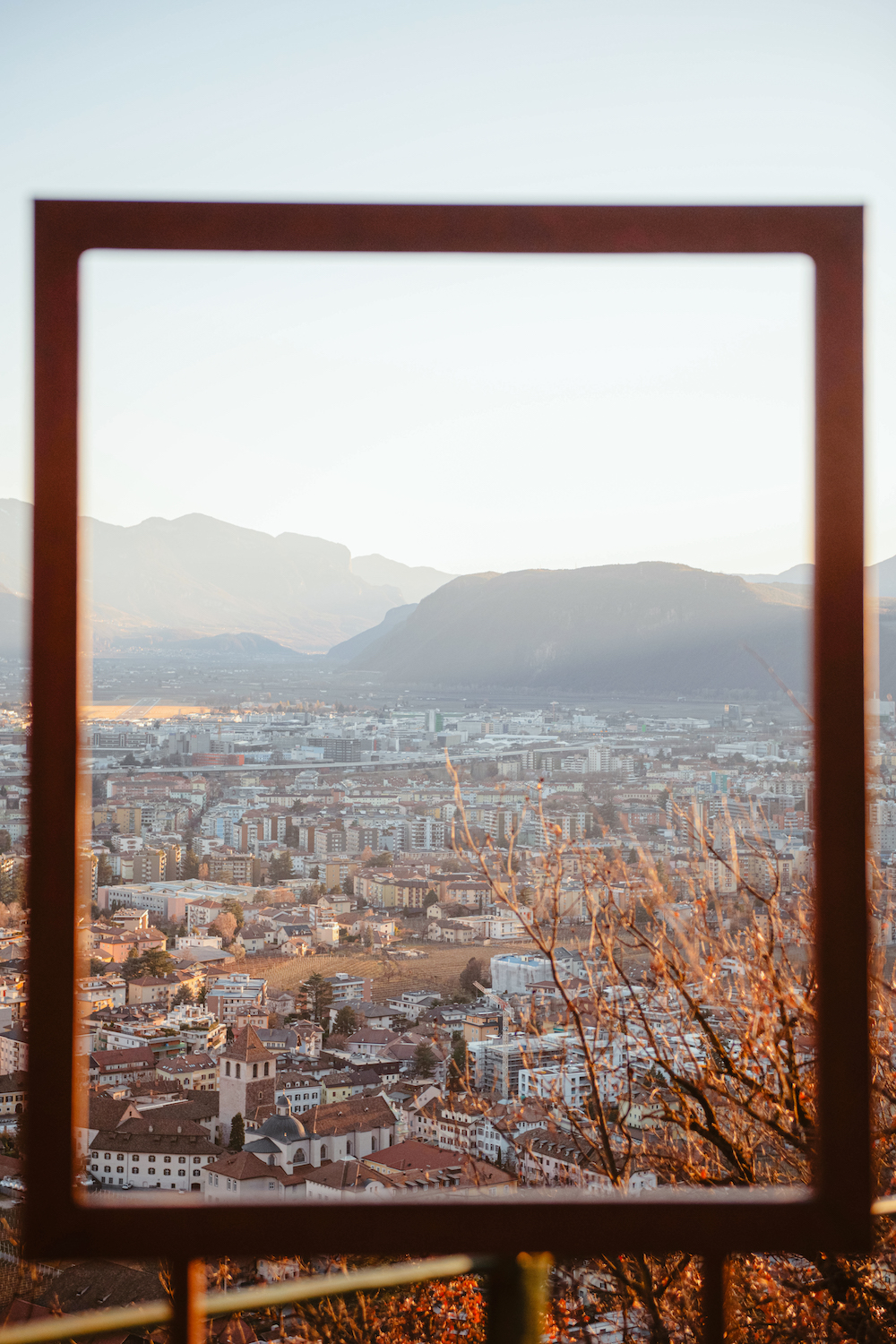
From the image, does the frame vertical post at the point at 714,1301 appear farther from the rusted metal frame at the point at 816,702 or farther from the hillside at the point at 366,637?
the hillside at the point at 366,637

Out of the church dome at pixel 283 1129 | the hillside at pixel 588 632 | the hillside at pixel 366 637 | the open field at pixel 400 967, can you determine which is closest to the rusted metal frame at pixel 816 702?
the hillside at pixel 588 632

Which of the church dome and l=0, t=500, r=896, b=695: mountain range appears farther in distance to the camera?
the church dome

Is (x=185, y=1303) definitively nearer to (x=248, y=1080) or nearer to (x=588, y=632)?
(x=588, y=632)

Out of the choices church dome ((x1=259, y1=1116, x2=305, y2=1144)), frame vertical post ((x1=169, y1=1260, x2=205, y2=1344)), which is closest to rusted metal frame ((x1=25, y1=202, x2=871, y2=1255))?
frame vertical post ((x1=169, y1=1260, x2=205, y2=1344))

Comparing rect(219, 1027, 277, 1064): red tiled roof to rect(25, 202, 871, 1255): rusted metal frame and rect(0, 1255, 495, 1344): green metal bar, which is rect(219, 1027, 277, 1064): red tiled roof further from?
rect(25, 202, 871, 1255): rusted metal frame

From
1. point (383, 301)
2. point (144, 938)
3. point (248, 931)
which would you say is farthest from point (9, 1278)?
point (383, 301)
